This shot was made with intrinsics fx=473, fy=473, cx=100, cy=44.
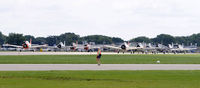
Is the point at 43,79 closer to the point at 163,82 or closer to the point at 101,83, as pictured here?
the point at 101,83

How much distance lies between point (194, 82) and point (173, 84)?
181cm

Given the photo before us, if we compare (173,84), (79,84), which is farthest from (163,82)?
(79,84)

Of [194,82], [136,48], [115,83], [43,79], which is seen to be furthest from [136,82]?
[136,48]

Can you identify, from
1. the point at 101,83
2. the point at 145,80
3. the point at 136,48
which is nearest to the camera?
the point at 101,83

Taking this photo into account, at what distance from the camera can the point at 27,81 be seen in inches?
1051

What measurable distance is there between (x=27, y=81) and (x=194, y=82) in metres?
9.46

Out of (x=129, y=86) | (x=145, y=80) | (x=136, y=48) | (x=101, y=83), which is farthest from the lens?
(x=136, y=48)

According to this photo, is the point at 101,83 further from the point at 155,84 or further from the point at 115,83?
the point at 155,84

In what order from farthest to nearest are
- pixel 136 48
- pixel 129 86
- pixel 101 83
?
pixel 136 48 < pixel 101 83 < pixel 129 86

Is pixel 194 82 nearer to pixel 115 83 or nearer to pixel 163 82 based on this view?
pixel 163 82

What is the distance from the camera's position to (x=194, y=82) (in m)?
26.9

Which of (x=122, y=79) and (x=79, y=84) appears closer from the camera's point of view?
(x=79, y=84)

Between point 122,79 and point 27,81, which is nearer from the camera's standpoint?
point 27,81

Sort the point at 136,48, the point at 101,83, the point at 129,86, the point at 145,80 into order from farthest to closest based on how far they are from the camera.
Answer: the point at 136,48 → the point at 145,80 → the point at 101,83 → the point at 129,86
